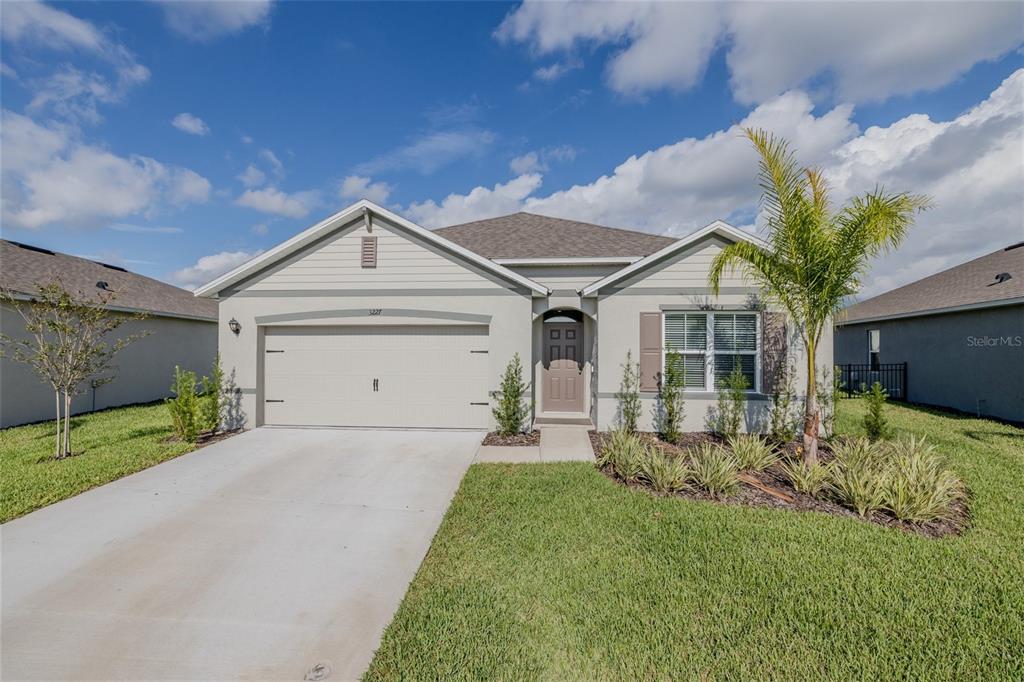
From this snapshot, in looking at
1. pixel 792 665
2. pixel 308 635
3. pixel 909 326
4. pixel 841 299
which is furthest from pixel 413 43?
pixel 909 326

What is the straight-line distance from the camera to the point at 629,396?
840 cm

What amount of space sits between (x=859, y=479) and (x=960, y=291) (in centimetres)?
1186

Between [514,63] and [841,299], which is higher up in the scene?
[514,63]

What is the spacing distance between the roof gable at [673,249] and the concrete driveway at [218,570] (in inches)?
188

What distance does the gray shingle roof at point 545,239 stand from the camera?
10617mm

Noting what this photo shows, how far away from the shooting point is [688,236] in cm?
830

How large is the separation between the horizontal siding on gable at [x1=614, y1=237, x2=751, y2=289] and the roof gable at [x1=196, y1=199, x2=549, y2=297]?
2.11 meters

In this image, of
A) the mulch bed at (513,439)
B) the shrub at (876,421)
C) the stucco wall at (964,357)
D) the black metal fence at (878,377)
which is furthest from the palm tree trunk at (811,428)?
the black metal fence at (878,377)

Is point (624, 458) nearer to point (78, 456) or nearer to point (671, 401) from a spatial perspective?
point (671, 401)

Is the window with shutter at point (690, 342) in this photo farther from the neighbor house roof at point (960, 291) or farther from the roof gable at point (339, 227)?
the neighbor house roof at point (960, 291)

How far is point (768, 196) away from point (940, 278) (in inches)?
550

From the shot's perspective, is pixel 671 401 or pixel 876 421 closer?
pixel 876 421

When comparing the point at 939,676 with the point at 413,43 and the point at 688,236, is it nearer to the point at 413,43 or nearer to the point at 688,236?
the point at 688,236

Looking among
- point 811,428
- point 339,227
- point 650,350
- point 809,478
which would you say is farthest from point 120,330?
point 811,428
